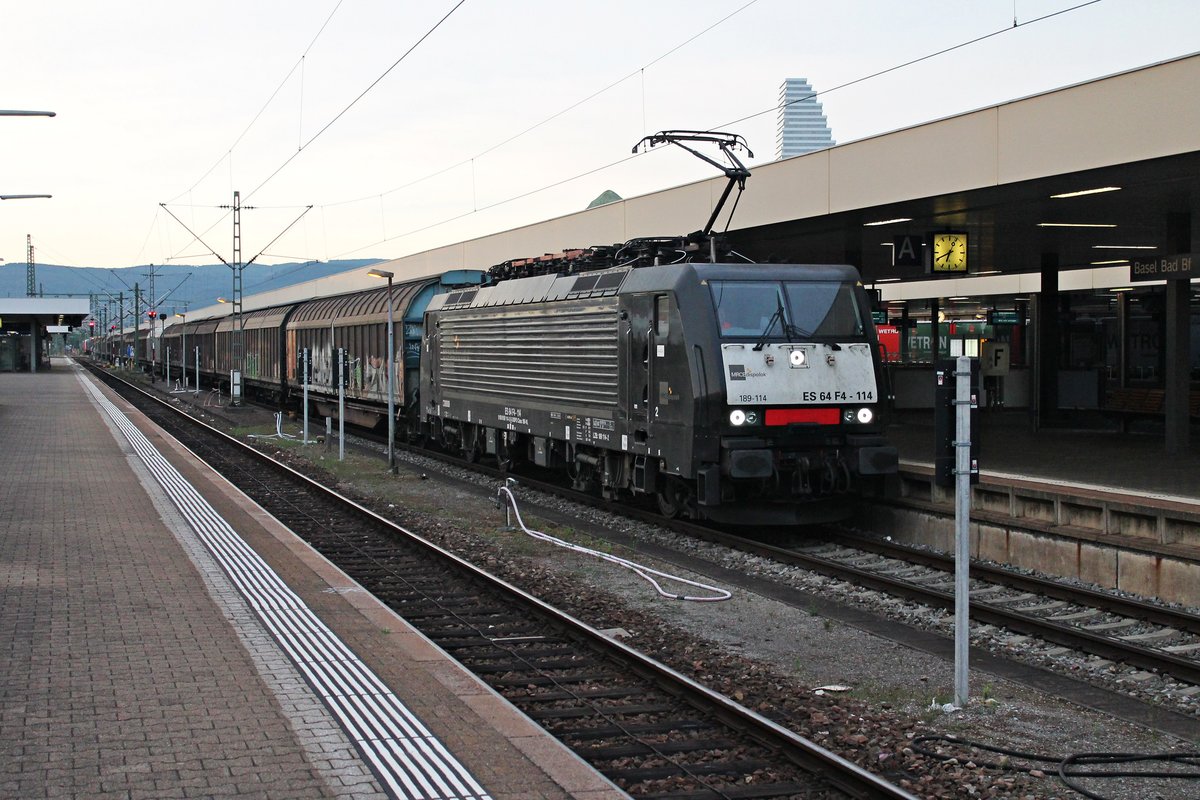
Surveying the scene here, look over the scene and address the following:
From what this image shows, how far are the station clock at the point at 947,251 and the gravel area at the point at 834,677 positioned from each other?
8.98m

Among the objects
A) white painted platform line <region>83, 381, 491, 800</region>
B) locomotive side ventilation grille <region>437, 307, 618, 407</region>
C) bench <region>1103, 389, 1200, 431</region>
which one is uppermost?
locomotive side ventilation grille <region>437, 307, 618, 407</region>

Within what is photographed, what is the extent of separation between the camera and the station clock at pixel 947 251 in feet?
68.6

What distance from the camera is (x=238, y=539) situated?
44.4 feet

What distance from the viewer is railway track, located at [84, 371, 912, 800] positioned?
612cm

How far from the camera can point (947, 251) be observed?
68.9ft

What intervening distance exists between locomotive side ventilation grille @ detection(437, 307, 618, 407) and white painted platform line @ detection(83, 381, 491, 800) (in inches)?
204

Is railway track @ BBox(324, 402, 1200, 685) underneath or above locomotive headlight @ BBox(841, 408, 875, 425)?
underneath

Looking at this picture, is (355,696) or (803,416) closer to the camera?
(355,696)

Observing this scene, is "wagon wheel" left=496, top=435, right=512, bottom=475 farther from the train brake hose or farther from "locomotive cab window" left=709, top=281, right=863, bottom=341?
the train brake hose

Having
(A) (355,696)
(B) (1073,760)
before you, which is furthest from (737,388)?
(B) (1073,760)

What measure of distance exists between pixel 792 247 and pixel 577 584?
48.4ft

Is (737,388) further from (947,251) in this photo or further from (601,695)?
(947,251)

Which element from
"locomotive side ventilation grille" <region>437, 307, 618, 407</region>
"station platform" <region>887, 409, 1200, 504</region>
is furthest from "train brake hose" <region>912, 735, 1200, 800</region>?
"locomotive side ventilation grille" <region>437, 307, 618, 407</region>

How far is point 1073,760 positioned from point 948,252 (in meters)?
15.8
